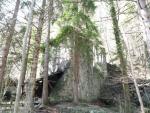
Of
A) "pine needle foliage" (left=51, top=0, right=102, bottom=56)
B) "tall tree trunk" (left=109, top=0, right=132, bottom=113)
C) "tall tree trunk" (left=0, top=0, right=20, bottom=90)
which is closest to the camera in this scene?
"tall tree trunk" (left=0, top=0, right=20, bottom=90)

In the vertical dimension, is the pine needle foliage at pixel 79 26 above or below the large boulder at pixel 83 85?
above

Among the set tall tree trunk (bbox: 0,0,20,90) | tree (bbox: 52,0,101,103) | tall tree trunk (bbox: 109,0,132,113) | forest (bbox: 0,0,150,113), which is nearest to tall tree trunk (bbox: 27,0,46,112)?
forest (bbox: 0,0,150,113)

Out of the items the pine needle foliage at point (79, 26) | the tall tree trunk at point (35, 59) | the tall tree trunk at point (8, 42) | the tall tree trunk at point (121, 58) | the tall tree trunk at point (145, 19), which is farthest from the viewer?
the pine needle foliage at point (79, 26)

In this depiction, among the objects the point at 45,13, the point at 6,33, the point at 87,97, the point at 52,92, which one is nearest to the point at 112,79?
the point at 87,97

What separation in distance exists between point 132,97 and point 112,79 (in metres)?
1.90

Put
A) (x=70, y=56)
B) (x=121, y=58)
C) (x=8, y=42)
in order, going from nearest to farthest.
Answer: (x=8, y=42), (x=121, y=58), (x=70, y=56)

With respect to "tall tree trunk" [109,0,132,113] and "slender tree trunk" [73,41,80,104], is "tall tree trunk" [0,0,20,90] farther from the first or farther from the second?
"tall tree trunk" [109,0,132,113]

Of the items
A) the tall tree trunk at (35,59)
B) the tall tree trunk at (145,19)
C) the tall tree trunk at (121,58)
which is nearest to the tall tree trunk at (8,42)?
the tall tree trunk at (35,59)

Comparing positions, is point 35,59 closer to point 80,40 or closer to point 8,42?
point 8,42

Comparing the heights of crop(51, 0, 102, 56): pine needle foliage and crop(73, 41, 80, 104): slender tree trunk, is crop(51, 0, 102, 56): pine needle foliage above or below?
above

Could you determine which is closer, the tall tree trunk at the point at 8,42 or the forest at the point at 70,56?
the tall tree trunk at the point at 8,42

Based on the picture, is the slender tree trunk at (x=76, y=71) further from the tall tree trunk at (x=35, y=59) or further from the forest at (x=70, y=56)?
the tall tree trunk at (x=35, y=59)

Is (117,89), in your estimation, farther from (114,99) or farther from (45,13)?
(45,13)

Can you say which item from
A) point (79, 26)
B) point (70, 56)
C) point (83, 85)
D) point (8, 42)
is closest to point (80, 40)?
point (79, 26)
